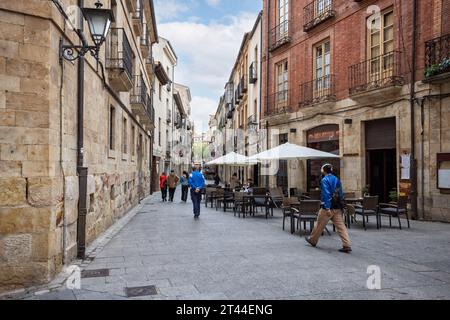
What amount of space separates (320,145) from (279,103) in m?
3.69

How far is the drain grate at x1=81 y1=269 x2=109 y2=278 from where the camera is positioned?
17.6ft

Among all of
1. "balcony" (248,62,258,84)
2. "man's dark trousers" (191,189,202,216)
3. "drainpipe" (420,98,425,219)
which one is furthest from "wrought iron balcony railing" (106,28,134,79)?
"balcony" (248,62,258,84)

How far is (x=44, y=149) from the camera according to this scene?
16.6ft

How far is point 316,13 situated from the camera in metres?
16.3

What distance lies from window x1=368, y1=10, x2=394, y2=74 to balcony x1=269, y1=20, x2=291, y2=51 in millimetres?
5105

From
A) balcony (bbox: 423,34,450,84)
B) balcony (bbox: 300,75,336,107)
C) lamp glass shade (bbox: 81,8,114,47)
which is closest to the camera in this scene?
lamp glass shade (bbox: 81,8,114,47)

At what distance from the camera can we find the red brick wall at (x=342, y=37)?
11.4 meters

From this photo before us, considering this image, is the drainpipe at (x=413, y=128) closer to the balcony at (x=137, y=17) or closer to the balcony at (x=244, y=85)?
the balcony at (x=137, y=17)

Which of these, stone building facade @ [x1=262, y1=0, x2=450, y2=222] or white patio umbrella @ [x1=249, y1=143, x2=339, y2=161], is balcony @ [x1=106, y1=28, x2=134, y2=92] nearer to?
white patio umbrella @ [x1=249, y1=143, x2=339, y2=161]

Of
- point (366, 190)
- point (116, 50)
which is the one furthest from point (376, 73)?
point (116, 50)

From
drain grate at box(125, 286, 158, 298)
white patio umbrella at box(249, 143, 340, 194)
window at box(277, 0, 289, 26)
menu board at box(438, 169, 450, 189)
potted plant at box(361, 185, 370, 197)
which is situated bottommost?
drain grate at box(125, 286, 158, 298)

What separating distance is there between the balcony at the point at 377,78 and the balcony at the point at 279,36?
498 cm

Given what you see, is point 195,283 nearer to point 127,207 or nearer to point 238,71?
point 127,207

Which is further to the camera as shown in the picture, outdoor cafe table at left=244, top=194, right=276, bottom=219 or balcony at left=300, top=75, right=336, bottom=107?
balcony at left=300, top=75, right=336, bottom=107
